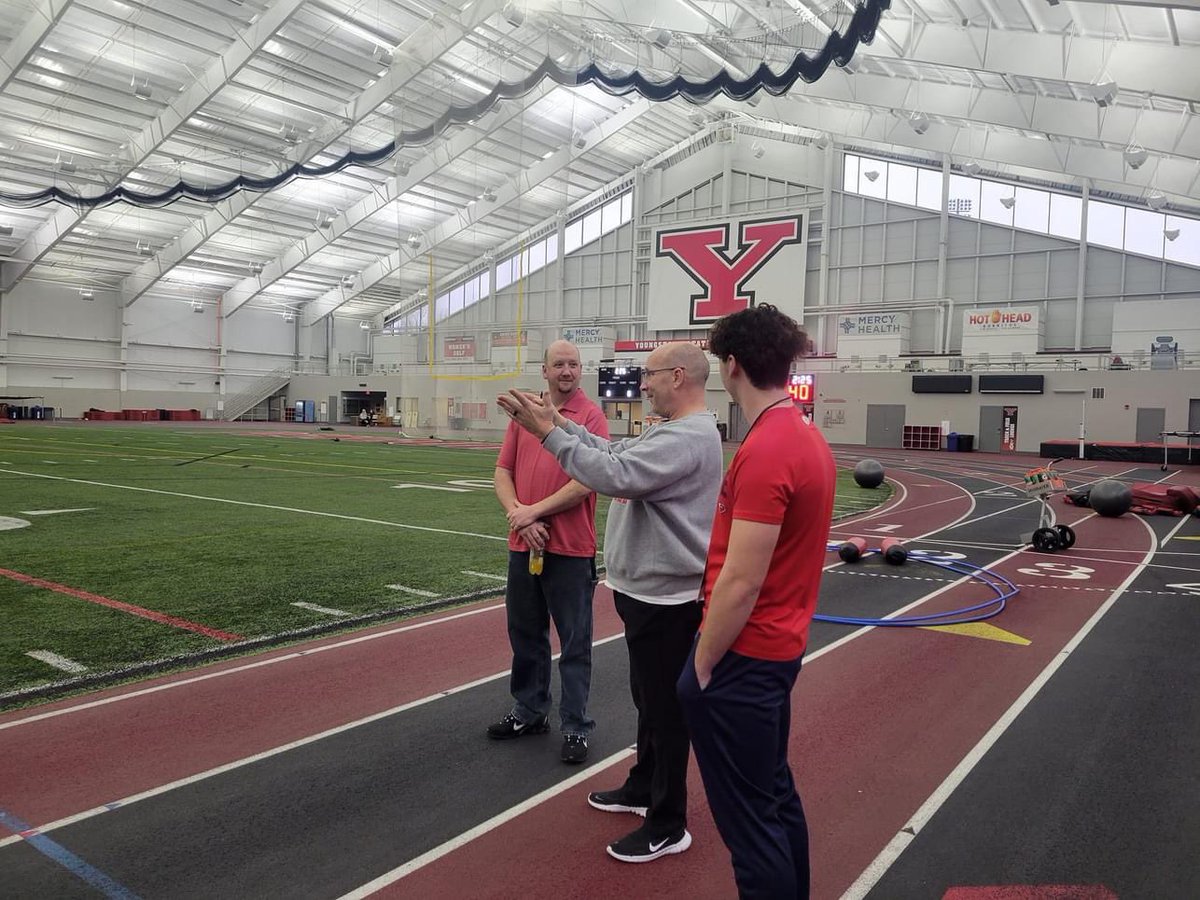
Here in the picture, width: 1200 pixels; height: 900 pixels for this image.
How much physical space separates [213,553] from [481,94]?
20823 millimetres

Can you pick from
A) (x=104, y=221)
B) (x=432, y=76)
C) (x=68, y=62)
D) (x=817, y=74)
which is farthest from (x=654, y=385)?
(x=104, y=221)

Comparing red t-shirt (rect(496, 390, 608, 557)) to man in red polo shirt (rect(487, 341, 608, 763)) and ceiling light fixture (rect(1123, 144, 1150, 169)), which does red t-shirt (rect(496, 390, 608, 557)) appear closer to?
man in red polo shirt (rect(487, 341, 608, 763))

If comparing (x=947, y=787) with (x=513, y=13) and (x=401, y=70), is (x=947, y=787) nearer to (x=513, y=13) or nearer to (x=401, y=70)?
(x=513, y=13)

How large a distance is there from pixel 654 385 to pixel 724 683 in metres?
1.26

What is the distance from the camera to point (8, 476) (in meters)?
17.7

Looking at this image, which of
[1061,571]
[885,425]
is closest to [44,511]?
[1061,571]

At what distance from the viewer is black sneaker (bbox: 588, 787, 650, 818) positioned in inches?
153

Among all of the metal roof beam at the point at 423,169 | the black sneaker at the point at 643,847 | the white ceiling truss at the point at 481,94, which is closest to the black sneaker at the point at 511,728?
the black sneaker at the point at 643,847

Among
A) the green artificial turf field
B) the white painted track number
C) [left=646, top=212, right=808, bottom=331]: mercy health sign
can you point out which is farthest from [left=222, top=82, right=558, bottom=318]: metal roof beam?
the white painted track number

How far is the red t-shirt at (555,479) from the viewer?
13.9ft

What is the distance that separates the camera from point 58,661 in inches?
229

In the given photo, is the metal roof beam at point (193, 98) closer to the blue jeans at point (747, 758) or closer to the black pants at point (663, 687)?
the black pants at point (663, 687)

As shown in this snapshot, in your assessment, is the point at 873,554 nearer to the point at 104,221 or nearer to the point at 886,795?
the point at 886,795

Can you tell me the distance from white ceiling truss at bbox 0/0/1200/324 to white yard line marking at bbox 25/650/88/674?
63.7 ft
